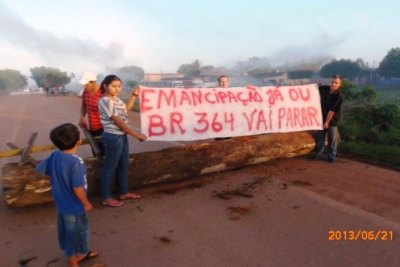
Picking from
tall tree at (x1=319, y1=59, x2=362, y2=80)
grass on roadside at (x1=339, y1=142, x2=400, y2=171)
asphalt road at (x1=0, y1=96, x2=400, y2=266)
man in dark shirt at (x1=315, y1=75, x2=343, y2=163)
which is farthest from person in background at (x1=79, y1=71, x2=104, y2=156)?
tall tree at (x1=319, y1=59, x2=362, y2=80)

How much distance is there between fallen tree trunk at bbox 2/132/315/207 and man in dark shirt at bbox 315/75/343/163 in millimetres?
211

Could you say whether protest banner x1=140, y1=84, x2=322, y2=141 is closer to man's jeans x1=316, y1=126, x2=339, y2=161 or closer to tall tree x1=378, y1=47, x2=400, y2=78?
man's jeans x1=316, y1=126, x2=339, y2=161

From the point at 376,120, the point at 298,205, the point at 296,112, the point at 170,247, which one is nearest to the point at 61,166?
the point at 170,247

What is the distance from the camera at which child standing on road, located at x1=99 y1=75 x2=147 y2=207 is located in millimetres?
4188

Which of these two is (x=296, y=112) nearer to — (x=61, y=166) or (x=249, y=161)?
(x=249, y=161)

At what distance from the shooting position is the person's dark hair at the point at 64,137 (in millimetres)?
2791

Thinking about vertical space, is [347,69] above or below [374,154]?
above

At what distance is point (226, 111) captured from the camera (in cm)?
618

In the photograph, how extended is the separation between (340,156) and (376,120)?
10.8 ft

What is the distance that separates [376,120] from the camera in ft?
31.8

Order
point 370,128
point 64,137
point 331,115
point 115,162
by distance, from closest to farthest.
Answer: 1. point 64,137
2. point 115,162
3. point 331,115
4. point 370,128

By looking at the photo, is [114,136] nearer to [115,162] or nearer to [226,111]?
[115,162]
